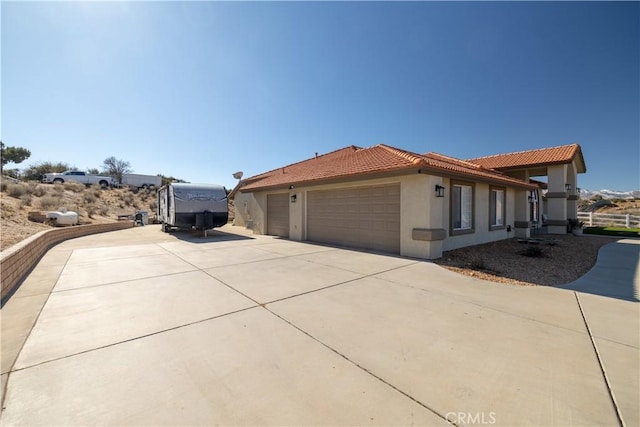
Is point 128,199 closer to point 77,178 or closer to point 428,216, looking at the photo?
point 77,178

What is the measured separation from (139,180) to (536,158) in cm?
4255

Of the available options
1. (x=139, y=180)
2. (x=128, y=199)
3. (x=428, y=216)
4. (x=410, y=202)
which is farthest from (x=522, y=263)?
(x=139, y=180)

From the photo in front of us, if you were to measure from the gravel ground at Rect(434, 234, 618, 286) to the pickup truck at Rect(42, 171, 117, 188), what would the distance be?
37.2 meters

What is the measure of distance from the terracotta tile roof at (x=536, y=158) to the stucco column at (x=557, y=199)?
0.71 m

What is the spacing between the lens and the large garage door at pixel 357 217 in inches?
381

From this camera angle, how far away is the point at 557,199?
15.8 m

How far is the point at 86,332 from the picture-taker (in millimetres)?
3521

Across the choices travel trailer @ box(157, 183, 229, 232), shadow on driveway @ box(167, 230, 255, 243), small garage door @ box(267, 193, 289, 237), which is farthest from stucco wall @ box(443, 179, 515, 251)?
travel trailer @ box(157, 183, 229, 232)

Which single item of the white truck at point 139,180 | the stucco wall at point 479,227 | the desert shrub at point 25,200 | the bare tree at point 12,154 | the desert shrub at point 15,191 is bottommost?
the stucco wall at point 479,227

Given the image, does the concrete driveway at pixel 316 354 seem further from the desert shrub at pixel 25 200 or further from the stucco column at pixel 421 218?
the desert shrub at pixel 25 200

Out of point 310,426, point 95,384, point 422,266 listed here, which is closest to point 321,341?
point 310,426

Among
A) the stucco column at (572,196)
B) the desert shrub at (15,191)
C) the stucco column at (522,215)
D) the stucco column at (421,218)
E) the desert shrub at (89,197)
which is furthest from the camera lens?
the desert shrub at (89,197)

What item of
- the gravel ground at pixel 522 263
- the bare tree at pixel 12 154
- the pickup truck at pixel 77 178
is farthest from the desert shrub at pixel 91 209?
the gravel ground at pixel 522 263

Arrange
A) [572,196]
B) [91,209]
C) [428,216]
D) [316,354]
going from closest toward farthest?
[316,354], [428,216], [572,196], [91,209]
